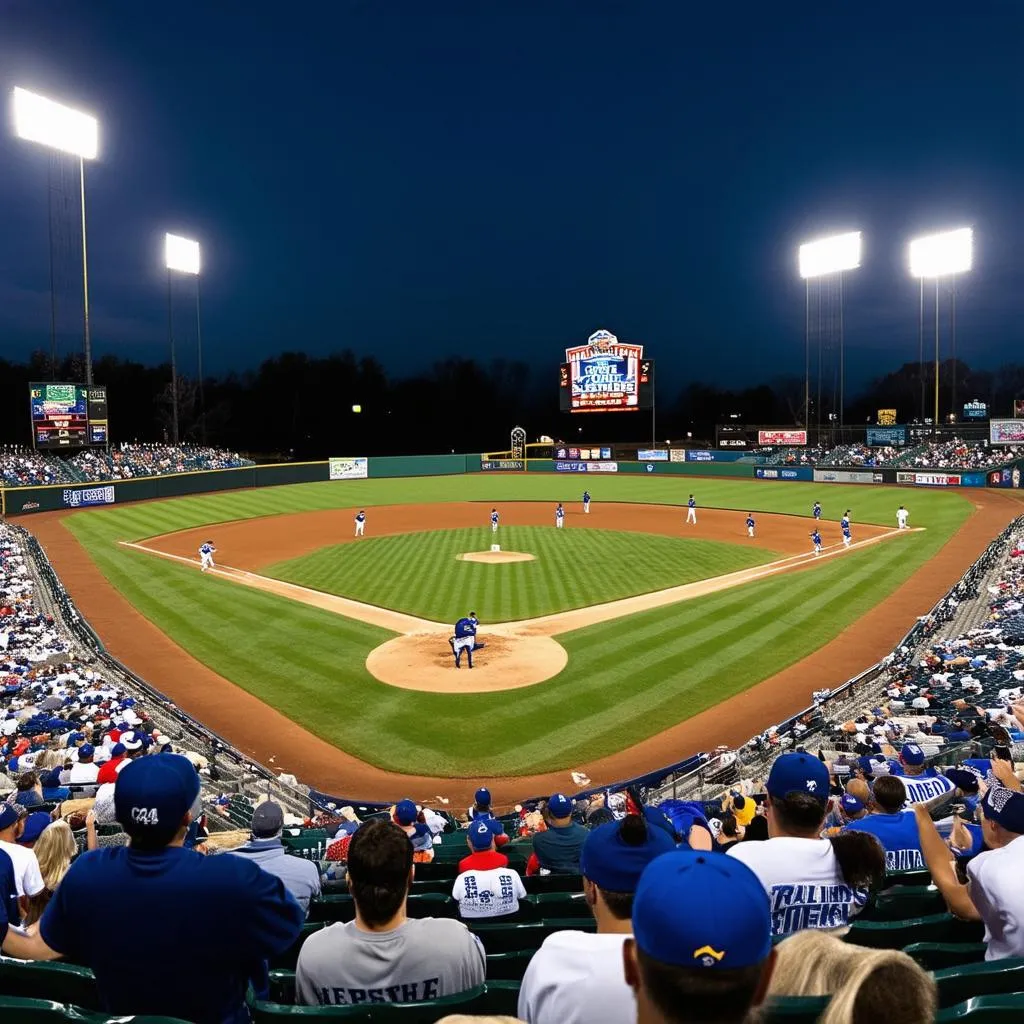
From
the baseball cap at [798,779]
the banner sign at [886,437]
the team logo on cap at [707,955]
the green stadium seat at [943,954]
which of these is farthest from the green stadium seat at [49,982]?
the banner sign at [886,437]

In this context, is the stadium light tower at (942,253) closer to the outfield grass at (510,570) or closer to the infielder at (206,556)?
the outfield grass at (510,570)

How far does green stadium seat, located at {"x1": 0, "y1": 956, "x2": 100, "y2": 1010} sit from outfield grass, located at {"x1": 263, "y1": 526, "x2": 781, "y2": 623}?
770 inches

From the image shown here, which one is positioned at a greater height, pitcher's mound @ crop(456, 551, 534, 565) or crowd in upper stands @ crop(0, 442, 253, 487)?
crowd in upper stands @ crop(0, 442, 253, 487)

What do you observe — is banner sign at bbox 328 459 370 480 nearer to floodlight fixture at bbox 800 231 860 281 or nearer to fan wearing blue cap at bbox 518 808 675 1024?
floodlight fixture at bbox 800 231 860 281

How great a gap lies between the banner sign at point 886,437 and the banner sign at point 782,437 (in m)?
6.07

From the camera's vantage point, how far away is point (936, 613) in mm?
21312

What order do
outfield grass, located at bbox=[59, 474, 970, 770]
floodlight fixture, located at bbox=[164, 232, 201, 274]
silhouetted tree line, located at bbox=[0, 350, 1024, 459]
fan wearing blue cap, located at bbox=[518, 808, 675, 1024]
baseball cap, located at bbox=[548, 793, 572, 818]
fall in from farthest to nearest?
silhouetted tree line, located at bbox=[0, 350, 1024, 459] → floodlight fixture, located at bbox=[164, 232, 201, 274] → outfield grass, located at bbox=[59, 474, 970, 770] → baseball cap, located at bbox=[548, 793, 572, 818] → fan wearing blue cap, located at bbox=[518, 808, 675, 1024]

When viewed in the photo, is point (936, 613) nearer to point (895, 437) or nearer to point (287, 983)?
point (287, 983)

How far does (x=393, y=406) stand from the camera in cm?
11400

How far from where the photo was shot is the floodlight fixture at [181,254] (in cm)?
6009

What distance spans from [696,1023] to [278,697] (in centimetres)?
1699


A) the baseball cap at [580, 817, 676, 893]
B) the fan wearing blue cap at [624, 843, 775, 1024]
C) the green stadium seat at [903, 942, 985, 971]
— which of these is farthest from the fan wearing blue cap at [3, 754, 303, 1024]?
the green stadium seat at [903, 942, 985, 971]

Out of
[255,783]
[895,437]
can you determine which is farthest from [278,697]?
[895,437]

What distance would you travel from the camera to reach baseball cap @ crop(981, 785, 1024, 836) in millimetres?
4082
